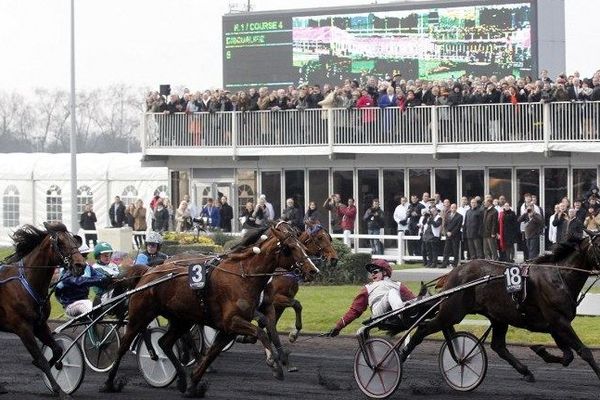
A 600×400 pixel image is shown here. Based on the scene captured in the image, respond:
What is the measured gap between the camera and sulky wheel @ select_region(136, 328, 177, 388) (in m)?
14.0

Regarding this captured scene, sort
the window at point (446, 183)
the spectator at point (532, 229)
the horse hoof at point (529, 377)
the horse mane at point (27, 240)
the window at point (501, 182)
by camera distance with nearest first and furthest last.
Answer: the horse mane at point (27, 240), the horse hoof at point (529, 377), the spectator at point (532, 229), the window at point (501, 182), the window at point (446, 183)

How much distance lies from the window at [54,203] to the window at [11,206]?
124 centimetres

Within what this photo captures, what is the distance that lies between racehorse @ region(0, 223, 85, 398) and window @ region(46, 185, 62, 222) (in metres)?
27.7

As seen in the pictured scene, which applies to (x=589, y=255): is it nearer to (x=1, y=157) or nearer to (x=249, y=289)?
(x=249, y=289)

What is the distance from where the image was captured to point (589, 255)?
12891 mm

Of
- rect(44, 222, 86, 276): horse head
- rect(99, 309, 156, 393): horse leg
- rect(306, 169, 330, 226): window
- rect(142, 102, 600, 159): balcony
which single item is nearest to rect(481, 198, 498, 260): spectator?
rect(142, 102, 600, 159): balcony

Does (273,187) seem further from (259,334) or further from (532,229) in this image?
(259,334)

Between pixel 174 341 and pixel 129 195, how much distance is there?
2667 centimetres

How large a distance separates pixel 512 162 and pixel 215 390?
17993 millimetres

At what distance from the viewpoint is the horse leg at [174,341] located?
13.4 m

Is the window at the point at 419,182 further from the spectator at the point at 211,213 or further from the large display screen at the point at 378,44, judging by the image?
the large display screen at the point at 378,44

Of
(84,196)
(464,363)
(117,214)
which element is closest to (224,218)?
(117,214)

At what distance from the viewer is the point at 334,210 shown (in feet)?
100

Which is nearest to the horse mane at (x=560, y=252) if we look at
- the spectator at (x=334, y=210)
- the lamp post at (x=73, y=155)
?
the spectator at (x=334, y=210)
